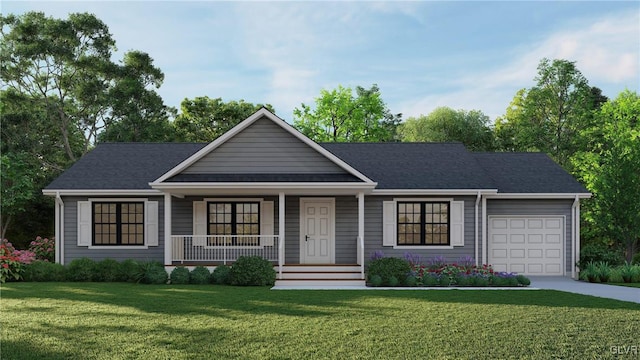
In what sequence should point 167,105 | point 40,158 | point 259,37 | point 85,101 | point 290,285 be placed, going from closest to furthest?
point 290,285 < point 259,37 < point 40,158 < point 85,101 < point 167,105

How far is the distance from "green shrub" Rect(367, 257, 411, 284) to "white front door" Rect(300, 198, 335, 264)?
2.58 meters

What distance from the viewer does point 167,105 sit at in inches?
1380

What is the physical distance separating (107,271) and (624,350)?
1494cm

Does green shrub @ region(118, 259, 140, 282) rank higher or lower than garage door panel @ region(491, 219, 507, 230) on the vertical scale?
lower

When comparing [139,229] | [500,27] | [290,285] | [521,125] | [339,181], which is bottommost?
[290,285]

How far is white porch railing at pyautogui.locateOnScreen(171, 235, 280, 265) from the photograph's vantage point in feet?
61.2

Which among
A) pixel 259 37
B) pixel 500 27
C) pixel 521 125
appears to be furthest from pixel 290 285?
pixel 521 125

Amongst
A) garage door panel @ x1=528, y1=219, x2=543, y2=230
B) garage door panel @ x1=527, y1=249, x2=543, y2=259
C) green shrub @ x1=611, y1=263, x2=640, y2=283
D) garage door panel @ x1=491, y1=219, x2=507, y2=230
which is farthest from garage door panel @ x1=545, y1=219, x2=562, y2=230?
green shrub @ x1=611, y1=263, x2=640, y2=283

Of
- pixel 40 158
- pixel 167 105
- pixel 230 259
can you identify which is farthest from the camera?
pixel 167 105

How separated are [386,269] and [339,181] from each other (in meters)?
3.16

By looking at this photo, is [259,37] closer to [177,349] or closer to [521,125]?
[177,349]

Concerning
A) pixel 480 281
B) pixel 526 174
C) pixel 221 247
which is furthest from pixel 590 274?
pixel 221 247

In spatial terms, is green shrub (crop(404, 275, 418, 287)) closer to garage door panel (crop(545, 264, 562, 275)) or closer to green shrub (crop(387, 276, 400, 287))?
green shrub (crop(387, 276, 400, 287))

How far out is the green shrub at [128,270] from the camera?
56.4 ft
